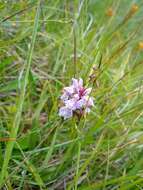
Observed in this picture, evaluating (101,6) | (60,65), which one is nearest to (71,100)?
(60,65)

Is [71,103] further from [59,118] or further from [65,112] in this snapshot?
[59,118]

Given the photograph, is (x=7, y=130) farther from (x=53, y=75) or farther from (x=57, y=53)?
(x=57, y=53)

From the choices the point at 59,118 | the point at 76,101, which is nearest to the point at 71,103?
the point at 76,101

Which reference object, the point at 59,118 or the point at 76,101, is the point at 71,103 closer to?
the point at 76,101

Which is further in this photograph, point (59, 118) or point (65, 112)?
point (59, 118)
